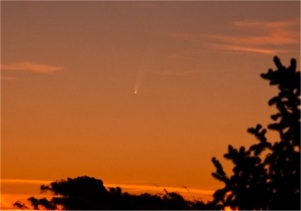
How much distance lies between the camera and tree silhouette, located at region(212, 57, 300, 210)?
99.2ft

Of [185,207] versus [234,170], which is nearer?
[234,170]

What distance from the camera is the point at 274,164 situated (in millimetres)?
30531

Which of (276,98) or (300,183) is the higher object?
(276,98)

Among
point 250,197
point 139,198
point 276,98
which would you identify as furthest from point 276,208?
point 139,198

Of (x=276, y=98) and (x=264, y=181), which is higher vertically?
(x=276, y=98)

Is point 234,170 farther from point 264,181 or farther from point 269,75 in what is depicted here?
point 269,75

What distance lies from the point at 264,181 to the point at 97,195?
275 inches

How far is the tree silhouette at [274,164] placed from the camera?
3025 cm

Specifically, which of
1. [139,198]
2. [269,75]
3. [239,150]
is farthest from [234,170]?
[139,198]

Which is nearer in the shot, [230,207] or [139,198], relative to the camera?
[230,207]

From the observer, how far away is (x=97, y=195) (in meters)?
35.6

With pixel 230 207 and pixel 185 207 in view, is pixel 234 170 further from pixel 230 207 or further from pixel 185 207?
pixel 185 207

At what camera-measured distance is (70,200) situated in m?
35.4

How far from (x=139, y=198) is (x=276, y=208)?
19.0ft
